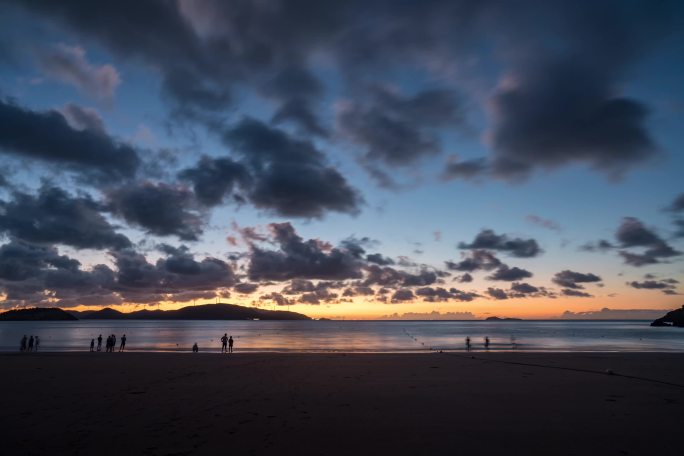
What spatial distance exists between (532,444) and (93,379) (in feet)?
74.0

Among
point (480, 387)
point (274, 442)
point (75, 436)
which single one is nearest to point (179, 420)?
point (75, 436)

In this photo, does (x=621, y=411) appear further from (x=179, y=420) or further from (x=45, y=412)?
(x=45, y=412)

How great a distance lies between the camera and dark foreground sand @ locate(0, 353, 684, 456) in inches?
426

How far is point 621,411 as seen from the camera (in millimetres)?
14766

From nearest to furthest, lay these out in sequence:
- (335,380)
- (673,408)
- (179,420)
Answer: (179,420) → (673,408) → (335,380)

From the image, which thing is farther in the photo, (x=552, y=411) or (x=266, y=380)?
(x=266, y=380)

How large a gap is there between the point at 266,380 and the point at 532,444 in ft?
49.0

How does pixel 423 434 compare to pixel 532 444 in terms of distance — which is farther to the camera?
pixel 423 434

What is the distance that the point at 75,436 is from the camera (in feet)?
37.8

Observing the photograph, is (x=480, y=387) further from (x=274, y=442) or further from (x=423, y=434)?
(x=274, y=442)

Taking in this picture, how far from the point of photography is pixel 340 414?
47.0ft

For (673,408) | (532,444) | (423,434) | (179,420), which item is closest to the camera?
(532,444)

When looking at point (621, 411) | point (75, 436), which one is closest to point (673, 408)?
point (621, 411)

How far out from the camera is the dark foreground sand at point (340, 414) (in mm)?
10820
